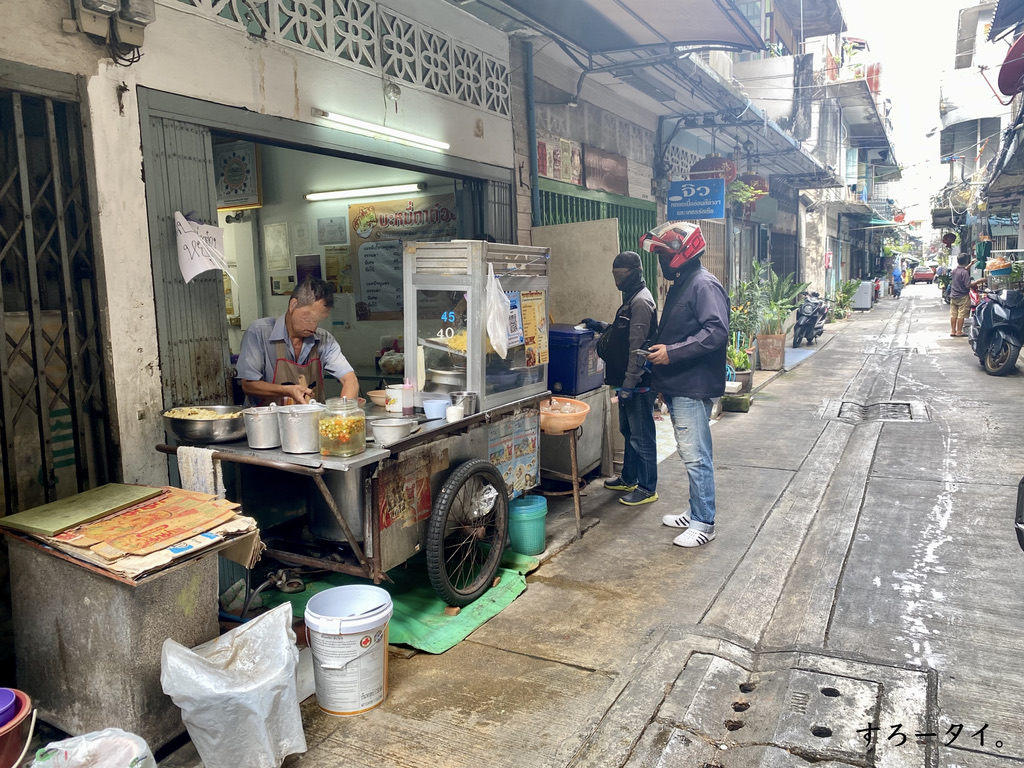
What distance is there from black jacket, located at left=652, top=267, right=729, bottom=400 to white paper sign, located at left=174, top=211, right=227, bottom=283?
3.08 m

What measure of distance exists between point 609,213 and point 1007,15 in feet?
25.8

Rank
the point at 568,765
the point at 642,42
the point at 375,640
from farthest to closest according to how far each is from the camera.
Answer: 1. the point at 642,42
2. the point at 375,640
3. the point at 568,765

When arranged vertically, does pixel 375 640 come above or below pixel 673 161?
below

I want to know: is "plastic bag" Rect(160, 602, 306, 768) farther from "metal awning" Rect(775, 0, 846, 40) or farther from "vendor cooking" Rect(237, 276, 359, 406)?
"metal awning" Rect(775, 0, 846, 40)

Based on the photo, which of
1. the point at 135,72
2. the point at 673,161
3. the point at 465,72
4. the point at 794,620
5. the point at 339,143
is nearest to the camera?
the point at 135,72

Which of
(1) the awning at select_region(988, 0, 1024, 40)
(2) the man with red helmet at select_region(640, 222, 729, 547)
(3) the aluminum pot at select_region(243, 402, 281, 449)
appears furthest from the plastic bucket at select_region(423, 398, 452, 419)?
(1) the awning at select_region(988, 0, 1024, 40)

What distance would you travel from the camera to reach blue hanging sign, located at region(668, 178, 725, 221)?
10.5 metres

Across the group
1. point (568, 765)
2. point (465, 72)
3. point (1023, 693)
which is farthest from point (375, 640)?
point (465, 72)

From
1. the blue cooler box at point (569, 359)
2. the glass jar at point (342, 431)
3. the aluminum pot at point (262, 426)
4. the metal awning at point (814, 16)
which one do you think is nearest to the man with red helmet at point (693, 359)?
the blue cooler box at point (569, 359)

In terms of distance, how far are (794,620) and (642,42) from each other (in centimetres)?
576

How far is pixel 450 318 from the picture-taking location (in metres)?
4.61

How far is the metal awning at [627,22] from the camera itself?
20.5 feet

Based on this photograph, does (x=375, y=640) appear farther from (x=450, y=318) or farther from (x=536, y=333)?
(x=536, y=333)

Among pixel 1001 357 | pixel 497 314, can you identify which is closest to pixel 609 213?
pixel 497 314
